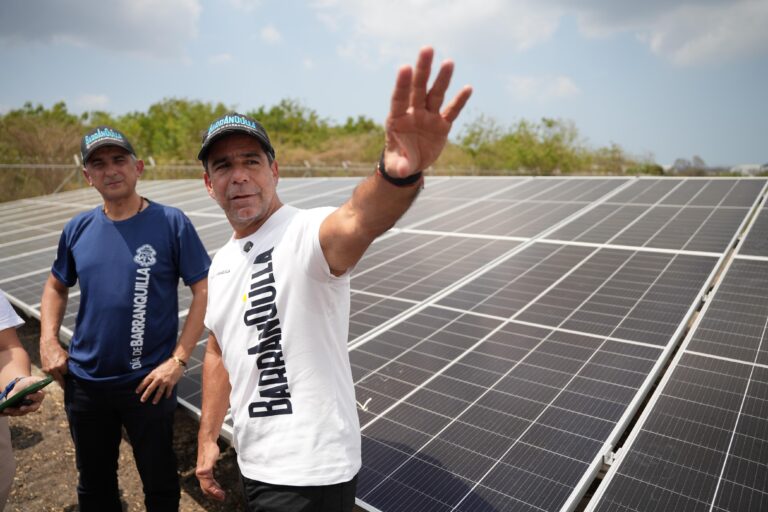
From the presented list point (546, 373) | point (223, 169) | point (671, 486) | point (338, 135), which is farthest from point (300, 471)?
point (338, 135)

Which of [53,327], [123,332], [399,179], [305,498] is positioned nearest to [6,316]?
[123,332]

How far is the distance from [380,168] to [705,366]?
3668 millimetres

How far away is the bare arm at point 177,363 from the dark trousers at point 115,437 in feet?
0.32

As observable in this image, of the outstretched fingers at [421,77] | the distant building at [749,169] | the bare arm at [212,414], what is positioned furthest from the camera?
the distant building at [749,169]

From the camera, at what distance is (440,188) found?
40.8 ft

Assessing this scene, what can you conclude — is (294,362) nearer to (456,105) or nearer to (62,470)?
(456,105)

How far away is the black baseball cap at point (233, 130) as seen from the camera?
2.07 meters

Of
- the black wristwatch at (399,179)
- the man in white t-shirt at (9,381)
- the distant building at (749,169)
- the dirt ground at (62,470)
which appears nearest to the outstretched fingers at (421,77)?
the black wristwatch at (399,179)

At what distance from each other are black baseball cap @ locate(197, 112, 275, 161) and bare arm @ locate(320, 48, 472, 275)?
816 mm

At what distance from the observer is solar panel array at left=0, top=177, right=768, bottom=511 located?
9.62ft

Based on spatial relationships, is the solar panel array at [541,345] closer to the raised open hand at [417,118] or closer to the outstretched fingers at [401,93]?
the raised open hand at [417,118]

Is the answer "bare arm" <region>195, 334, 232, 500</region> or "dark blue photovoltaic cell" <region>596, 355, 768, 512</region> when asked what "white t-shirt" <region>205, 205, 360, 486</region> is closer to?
"bare arm" <region>195, 334, 232, 500</region>

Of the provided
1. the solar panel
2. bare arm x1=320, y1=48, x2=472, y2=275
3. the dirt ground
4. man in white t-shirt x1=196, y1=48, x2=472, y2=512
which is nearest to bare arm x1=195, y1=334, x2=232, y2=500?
man in white t-shirt x1=196, y1=48, x2=472, y2=512

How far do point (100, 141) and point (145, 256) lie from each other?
87 cm
